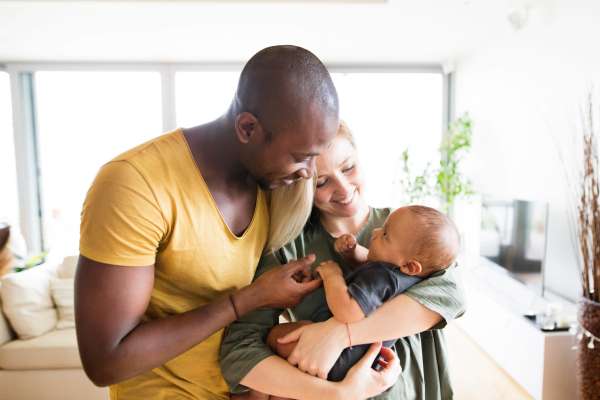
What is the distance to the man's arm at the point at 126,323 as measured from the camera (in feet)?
2.74

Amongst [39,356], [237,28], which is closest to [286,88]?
[39,356]

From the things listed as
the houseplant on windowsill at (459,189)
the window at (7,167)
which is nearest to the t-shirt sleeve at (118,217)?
the houseplant on windowsill at (459,189)

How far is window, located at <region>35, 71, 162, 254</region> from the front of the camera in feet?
19.4

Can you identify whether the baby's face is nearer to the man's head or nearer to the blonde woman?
the blonde woman

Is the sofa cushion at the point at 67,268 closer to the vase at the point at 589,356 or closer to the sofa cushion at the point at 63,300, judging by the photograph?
the sofa cushion at the point at 63,300

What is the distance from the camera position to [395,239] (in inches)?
51.4

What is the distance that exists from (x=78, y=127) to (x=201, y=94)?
1.69 m

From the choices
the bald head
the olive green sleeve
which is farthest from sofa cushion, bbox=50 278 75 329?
the bald head

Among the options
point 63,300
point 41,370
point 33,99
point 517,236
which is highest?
point 33,99

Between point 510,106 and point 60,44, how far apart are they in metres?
4.64

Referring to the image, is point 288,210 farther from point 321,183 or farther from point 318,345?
point 318,345

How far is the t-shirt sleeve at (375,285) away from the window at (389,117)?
4.83 m

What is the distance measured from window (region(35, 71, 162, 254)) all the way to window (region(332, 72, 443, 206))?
8.52ft

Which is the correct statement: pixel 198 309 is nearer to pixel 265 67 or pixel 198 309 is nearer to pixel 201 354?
pixel 201 354
